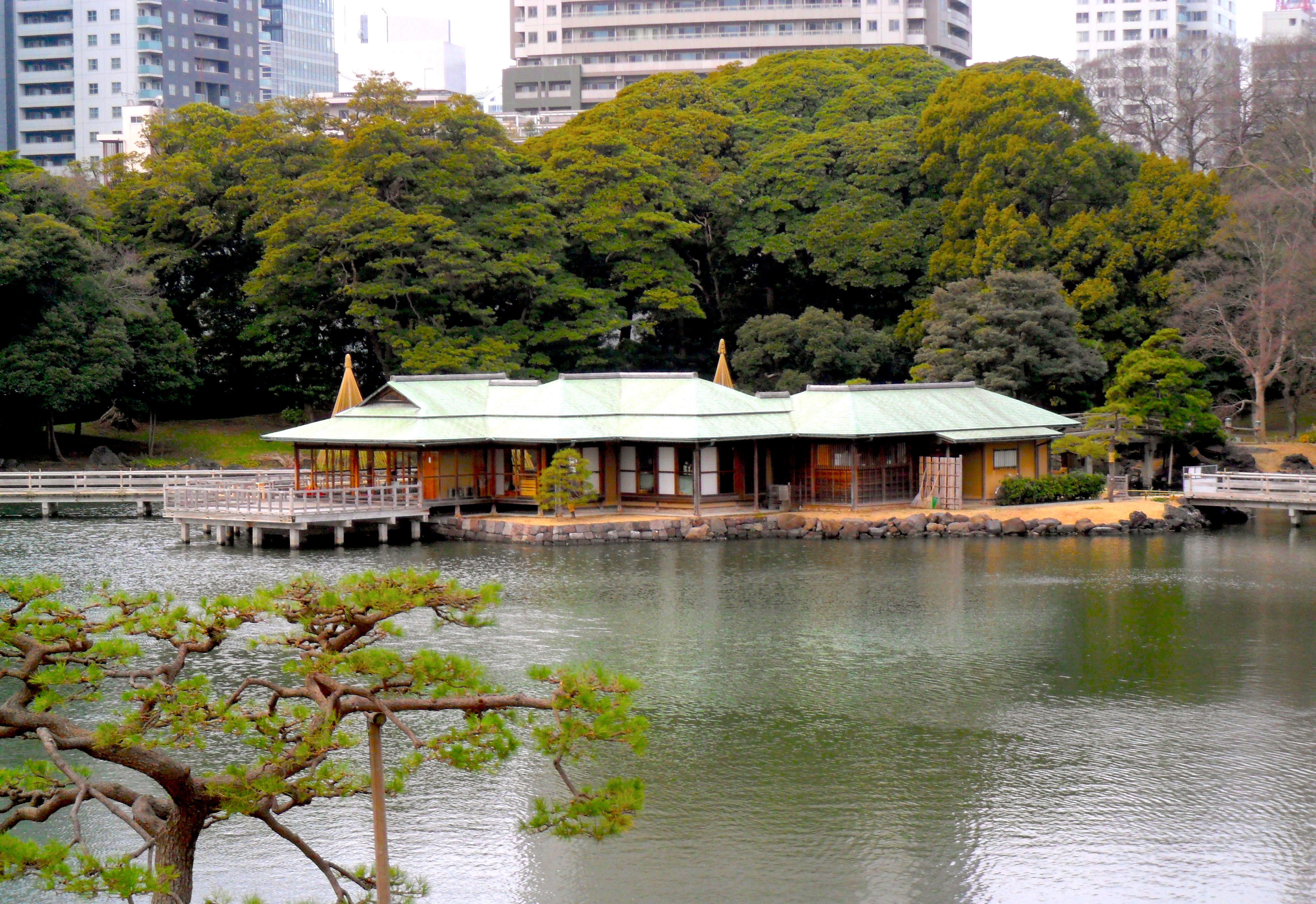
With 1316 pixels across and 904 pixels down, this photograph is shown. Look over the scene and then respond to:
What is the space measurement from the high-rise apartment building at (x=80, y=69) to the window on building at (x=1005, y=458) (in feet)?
221

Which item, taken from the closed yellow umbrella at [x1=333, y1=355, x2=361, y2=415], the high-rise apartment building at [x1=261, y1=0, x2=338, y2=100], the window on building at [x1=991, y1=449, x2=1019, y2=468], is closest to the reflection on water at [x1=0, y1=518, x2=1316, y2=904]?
the window on building at [x1=991, y1=449, x2=1019, y2=468]

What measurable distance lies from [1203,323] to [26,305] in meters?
34.1

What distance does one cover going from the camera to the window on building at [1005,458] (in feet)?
116

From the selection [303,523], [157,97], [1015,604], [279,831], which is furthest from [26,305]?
[157,97]

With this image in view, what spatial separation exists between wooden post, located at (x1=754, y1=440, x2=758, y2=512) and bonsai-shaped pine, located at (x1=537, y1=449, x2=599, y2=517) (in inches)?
147

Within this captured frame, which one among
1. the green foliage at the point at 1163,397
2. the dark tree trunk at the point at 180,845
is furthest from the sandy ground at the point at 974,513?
the dark tree trunk at the point at 180,845

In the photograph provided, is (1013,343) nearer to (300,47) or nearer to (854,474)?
(854,474)

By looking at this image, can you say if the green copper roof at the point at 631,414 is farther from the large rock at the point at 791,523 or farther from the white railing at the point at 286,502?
the large rock at the point at 791,523

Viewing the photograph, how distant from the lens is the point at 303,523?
31.2 m

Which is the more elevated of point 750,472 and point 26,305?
point 26,305

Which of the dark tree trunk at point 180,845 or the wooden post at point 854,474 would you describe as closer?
the dark tree trunk at point 180,845

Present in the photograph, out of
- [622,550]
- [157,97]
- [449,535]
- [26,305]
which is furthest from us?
[157,97]

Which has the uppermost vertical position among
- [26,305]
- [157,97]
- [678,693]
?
[157,97]

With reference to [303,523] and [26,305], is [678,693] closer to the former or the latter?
[303,523]
